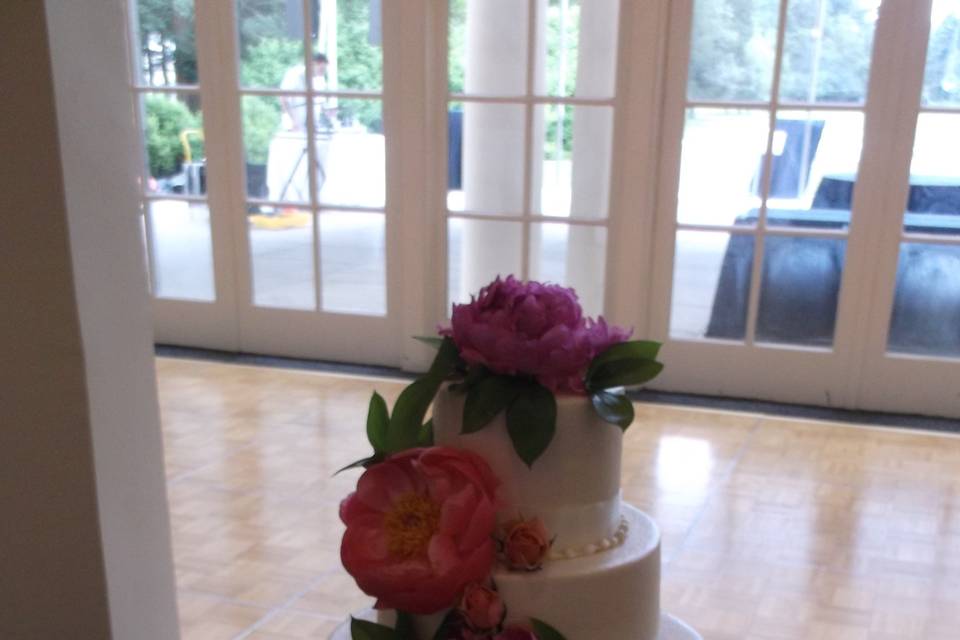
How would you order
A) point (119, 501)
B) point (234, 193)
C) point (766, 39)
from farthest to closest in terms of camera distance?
point (234, 193)
point (766, 39)
point (119, 501)

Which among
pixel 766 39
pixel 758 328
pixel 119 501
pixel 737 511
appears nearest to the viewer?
pixel 119 501

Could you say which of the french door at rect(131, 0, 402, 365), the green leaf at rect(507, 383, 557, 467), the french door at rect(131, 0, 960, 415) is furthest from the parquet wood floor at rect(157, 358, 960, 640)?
the green leaf at rect(507, 383, 557, 467)

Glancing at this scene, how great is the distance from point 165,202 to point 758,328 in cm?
256

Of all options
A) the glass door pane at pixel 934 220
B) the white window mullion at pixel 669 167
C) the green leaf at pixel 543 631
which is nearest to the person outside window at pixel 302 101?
the white window mullion at pixel 669 167

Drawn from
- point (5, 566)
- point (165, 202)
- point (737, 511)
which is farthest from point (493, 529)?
point (165, 202)

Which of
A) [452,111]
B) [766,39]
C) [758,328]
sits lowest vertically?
[758,328]

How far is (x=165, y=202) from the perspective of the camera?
4.14 metres

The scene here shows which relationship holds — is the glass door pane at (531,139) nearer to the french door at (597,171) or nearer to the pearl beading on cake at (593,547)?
the french door at (597,171)

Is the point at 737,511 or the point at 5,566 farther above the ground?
the point at 5,566

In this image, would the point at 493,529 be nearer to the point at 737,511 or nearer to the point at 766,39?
the point at 737,511

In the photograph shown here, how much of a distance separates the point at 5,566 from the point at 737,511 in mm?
1887

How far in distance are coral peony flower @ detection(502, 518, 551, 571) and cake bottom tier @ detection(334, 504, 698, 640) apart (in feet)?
0.05

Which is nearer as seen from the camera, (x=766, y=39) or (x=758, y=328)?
(x=766, y=39)

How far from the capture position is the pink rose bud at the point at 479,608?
2.97ft
